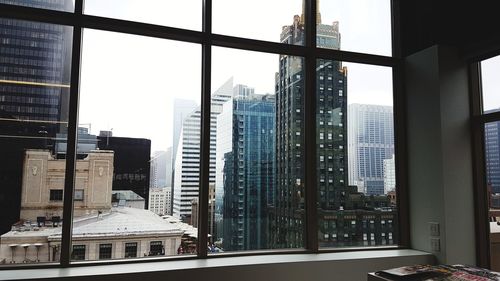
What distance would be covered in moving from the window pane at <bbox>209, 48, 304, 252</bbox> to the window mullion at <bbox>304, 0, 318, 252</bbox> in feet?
0.19

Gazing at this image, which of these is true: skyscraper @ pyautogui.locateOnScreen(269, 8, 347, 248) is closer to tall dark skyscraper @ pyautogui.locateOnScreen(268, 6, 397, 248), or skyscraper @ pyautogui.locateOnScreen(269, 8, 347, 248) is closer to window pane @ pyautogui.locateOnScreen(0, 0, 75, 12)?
tall dark skyscraper @ pyautogui.locateOnScreen(268, 6, 397, 248)

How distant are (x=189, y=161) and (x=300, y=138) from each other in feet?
3.60

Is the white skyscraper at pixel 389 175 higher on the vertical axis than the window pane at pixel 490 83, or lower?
lower

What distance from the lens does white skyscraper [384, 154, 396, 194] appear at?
13.3 feet

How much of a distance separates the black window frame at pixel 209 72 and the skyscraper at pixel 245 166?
0.52 feet

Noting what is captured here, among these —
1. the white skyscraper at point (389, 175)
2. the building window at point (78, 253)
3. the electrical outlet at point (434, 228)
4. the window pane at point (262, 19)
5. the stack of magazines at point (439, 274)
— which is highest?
the window pane at point (262, 19)

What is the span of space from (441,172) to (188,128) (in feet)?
7.67

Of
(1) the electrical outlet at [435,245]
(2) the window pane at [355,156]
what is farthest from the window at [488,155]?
(2) the window pane at [355,156]

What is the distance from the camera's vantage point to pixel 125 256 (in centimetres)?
315

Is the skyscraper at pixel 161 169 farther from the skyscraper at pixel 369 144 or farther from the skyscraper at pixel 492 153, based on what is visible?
the skyscraper at pixel 492 153

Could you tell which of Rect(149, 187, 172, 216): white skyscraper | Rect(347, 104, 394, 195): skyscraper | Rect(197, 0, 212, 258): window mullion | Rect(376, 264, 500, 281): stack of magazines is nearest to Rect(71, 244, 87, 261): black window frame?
Rect(149, 187, 172, 216): white skyscraper

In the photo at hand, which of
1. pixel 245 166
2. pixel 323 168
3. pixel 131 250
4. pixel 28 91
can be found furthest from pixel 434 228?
pixel 28 91

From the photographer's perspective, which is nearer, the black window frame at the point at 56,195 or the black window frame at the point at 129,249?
the black window frame at the point at 56,195

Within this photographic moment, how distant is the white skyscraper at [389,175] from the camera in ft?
13.3
